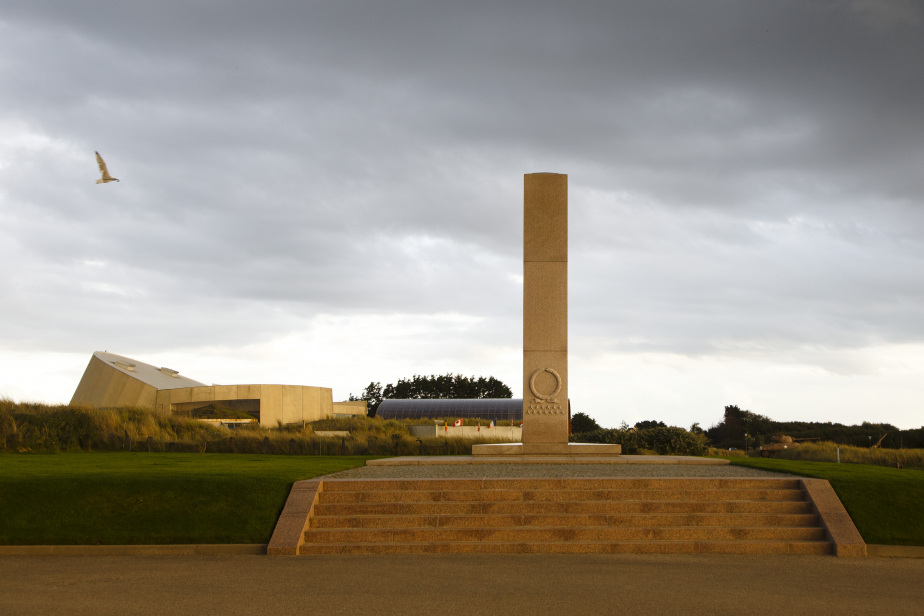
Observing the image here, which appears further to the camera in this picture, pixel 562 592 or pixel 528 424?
pixel 528 424

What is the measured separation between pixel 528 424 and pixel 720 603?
38.5 ft

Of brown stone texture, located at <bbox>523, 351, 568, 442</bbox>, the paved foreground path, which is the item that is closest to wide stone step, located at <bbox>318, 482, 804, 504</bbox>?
the paved foreground path

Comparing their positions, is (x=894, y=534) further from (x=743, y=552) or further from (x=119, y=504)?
(x=119, y=504)

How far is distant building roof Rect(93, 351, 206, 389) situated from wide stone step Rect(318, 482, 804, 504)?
117ft

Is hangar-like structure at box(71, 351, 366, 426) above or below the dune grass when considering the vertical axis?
above

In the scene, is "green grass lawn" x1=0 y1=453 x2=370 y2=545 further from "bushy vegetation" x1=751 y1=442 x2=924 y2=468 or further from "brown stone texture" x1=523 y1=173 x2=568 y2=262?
"bushy vegetation" x1=751 y1=442 x2=924 y2=468

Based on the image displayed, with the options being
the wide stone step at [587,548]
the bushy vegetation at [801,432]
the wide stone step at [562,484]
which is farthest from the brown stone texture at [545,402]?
the bushy vegetation at [801,432]

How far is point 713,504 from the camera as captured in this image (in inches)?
438

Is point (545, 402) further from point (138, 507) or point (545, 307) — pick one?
point (138, 507)

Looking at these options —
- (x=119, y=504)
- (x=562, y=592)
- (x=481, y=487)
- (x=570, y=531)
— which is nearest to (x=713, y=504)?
(x=570, y=531)

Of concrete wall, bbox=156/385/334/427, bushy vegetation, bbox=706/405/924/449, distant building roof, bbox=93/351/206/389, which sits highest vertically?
distant building roof, bbox=93/351/206/389

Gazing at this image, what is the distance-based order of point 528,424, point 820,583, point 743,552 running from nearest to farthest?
point 820,583 → point 743,552 → point 528,424

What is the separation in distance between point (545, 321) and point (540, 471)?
229 inches

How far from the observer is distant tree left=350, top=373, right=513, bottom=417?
3450 inches
